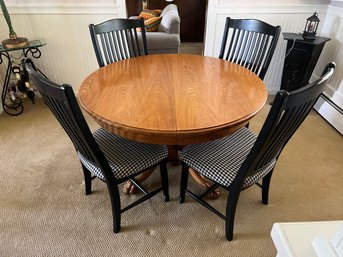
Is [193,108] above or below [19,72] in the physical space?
above

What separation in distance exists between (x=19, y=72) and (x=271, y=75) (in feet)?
9.26

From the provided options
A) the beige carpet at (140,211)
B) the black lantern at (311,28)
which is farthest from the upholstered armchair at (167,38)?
the beige carpet at (140,211)

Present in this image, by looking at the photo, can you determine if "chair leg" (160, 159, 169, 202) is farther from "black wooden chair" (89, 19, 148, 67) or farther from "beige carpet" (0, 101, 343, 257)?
"black wooden chair" (89, 19, 148, 67)

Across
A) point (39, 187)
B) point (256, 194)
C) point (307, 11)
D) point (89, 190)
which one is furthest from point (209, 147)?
point (307, 11)

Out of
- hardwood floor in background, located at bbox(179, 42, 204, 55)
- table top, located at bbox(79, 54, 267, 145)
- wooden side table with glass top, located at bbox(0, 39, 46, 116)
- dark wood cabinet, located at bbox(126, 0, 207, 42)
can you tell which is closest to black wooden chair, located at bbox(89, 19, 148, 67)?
table top, located at bbox(79, 54, 267, 145)

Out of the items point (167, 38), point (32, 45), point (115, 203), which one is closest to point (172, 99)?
point (115, 203)

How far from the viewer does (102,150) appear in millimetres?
1364

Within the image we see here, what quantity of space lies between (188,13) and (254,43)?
3.37m

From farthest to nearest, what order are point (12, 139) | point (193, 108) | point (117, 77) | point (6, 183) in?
1. point (12, 139)
2. point (6, 183)
3. point (117, 77)
4. point (193, 108)

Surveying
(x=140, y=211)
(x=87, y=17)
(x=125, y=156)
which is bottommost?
(x=140, y=211)

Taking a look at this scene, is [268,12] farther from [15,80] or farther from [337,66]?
[15,80]

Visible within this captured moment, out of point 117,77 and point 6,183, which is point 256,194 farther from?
point 6,183

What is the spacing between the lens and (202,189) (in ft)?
5.72

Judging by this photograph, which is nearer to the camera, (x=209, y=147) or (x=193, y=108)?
(x=193, y=108)
